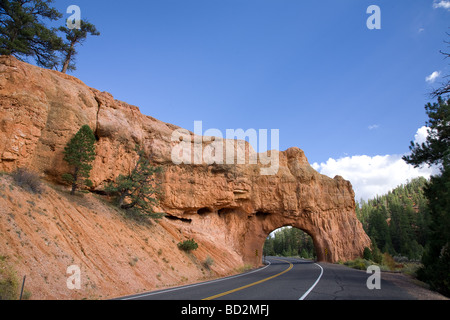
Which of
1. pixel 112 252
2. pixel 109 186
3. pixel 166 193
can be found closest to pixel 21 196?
pixel 112 252

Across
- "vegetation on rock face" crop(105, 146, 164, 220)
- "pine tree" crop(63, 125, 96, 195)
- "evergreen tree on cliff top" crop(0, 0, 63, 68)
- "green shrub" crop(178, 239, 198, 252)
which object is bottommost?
"green shrub" crop(178, 239, 198, 252)

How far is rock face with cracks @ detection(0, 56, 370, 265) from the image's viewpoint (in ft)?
55.6

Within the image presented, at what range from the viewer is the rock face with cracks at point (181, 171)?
55.6 ft

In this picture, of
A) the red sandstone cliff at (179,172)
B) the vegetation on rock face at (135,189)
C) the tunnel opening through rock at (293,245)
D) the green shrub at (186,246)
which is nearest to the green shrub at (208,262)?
the green shrub at (186,246)

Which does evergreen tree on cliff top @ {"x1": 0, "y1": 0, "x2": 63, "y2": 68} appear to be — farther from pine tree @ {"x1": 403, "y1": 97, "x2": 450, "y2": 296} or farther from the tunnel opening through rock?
the tunnel opening through rock

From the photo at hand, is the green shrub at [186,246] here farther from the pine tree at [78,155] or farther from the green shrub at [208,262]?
the pine tree at [78,155]

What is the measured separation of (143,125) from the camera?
26922 mm

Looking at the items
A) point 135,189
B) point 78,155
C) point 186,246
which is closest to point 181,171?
point 135,189

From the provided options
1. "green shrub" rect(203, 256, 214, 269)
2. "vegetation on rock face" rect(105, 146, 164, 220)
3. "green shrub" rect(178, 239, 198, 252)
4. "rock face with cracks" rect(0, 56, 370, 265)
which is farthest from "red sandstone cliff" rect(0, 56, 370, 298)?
"green shrub" rect(203, 256, 214, 269)

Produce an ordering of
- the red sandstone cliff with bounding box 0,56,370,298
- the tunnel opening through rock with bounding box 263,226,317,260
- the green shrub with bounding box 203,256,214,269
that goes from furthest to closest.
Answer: the tunnel opening through rock with bounding box 263,226,317,260
the green shrub with bounding box 203,256,214,269
the red sandstone cliff with bounding box 0,56,370,298

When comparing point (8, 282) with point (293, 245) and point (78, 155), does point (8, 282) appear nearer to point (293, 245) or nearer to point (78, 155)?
point (78, 155)

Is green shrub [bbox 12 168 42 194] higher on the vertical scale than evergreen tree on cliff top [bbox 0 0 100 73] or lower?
lower

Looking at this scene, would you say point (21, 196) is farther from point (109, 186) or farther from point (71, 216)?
point (109, 186)

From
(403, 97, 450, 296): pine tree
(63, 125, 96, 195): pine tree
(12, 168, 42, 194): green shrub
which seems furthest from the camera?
(63, 125, 96, 195): pine tree
